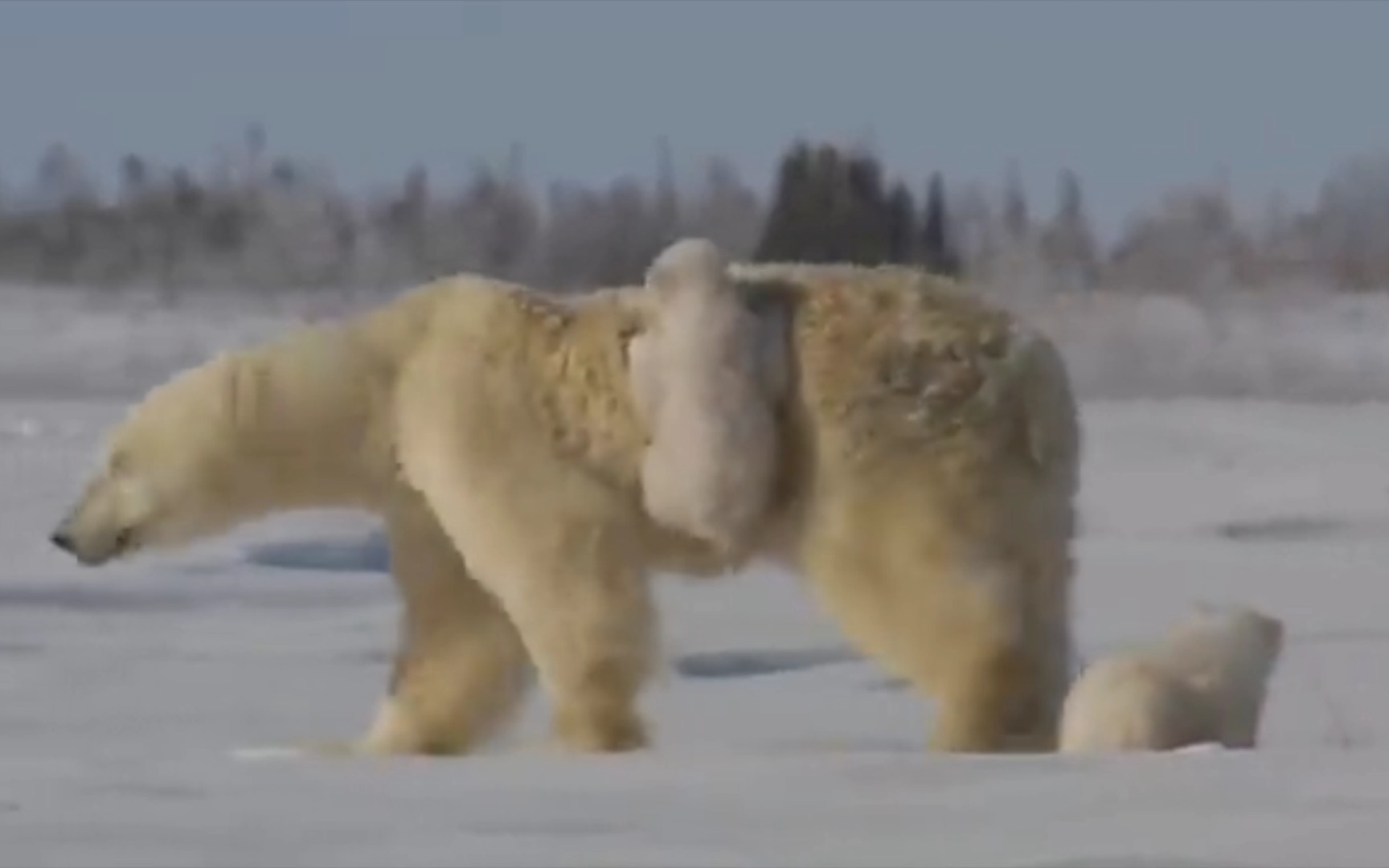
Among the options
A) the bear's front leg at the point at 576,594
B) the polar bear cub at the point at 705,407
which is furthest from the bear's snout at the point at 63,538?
the polar bear cub at the point at 705,407

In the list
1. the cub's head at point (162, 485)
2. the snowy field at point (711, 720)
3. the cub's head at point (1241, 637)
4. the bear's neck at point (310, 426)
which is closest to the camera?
the snowy field at point (711, 720)

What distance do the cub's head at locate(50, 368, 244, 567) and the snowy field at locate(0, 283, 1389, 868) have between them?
0.43m

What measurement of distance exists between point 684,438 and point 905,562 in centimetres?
43

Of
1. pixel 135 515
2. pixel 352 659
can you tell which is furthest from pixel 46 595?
pixel 135 515

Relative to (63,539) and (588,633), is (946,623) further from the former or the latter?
(63,539)

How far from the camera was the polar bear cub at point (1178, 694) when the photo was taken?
4.65 m

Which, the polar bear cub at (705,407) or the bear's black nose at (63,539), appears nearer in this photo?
the polar bear cub at (705,407)

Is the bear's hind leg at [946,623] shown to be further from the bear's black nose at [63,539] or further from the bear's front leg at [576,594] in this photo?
the bear's black nose at [63,539]

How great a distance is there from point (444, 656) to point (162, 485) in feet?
2.03

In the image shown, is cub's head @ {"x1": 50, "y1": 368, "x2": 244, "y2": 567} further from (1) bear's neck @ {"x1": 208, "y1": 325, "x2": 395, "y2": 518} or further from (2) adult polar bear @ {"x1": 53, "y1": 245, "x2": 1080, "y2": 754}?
(2) adult polar bear @ {"x1": 53, "y1": 245, "x2": 1080, "y2": 754}

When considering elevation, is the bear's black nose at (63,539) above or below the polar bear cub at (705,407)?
below

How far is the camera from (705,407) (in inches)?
204

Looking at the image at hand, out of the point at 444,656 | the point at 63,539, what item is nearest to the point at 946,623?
the point at 444,656

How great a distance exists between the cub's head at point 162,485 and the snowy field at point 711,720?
0.43 metres
